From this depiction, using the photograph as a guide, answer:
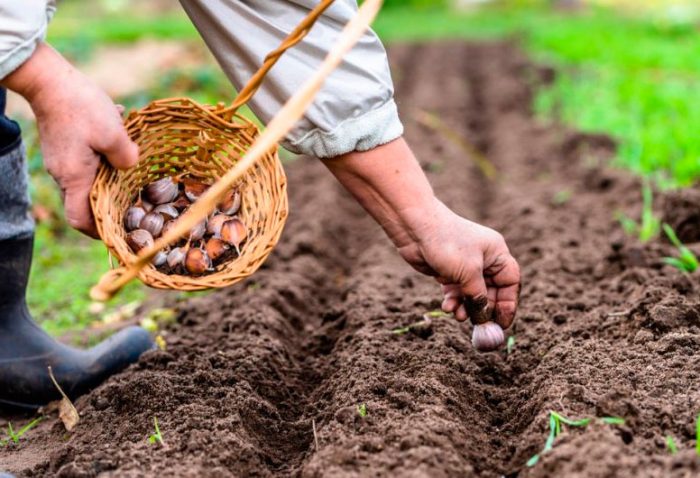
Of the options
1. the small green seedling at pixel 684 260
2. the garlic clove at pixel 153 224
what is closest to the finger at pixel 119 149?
the garlic clove at pixel 153 224

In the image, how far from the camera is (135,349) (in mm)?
2789

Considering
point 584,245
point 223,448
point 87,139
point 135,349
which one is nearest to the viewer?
point 87,139

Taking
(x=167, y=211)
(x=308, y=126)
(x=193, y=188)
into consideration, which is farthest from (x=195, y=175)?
(x=308, y=126)

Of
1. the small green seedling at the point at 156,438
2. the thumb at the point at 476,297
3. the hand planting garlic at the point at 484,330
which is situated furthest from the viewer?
the hand planting garlic at the point at 484,330

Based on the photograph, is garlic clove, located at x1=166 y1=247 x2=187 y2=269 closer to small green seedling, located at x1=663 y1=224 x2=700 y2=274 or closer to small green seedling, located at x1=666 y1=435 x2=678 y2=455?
small green seedling, located at x1=666 y1=435 x2=678 y2=455

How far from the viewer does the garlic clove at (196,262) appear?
2156 millimetres

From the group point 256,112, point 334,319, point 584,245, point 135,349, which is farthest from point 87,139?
point 584,245

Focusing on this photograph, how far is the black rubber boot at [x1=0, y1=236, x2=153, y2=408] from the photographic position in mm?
2645

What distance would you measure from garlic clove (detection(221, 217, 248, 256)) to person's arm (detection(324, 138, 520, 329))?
0.28 metres

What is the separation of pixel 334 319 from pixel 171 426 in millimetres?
991

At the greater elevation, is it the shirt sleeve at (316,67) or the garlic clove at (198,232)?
the shirt sleeve at (316,67)

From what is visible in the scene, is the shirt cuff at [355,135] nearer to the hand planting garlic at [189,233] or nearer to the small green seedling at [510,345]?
the hand planting garlic at [189,233]

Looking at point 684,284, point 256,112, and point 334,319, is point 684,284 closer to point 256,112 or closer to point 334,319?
point 334,319

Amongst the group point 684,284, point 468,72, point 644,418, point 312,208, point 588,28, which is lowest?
point 588,28
